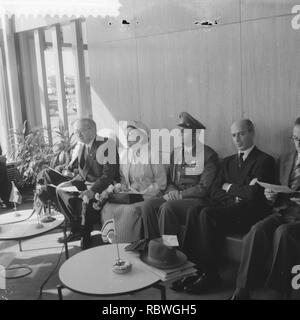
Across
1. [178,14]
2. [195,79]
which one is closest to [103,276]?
[195,79]

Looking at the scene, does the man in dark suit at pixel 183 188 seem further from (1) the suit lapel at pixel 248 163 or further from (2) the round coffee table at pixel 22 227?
(2) the round coffee table at pixel 22 227

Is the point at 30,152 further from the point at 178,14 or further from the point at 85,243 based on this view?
Result: the point at 178,14

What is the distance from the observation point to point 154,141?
2.61 metres

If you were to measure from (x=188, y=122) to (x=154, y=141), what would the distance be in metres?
0.26

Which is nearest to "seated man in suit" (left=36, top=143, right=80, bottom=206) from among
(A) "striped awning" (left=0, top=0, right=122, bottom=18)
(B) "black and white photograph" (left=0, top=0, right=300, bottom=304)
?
(B) "black and white photograph" (left=0, top=0, right=300, bottom=304)

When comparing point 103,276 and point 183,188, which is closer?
point 103,276

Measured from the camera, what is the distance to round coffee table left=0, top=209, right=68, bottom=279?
2.34 meters

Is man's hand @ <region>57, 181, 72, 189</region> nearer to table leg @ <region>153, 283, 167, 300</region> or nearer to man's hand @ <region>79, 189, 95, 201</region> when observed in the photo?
man's hand @ <region>79, 189, 95, 201</region>

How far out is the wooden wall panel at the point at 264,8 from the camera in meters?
2.08

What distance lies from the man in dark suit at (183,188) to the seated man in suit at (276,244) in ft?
1.31

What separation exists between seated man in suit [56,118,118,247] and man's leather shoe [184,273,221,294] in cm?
86

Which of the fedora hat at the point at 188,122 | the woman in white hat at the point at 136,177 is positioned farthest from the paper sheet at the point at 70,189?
the fedora hat at the point at 188,122

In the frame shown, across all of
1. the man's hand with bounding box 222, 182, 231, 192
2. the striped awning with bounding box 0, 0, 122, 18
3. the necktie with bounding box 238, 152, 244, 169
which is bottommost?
the man's hand with bounding box 222, 182, 231, 192
